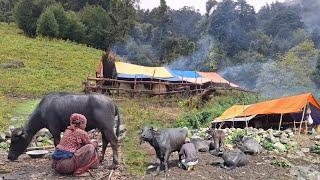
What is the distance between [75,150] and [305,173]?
22.8ft

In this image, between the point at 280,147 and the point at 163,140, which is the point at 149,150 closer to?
the point at 163,140

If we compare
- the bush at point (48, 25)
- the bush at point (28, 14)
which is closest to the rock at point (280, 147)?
the bush at point (48, 25)

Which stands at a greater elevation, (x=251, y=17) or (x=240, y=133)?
(x=251, y=17)

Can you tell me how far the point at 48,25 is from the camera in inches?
2021

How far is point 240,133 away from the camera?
16484mm

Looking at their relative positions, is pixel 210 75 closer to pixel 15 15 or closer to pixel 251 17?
pixel 15 15

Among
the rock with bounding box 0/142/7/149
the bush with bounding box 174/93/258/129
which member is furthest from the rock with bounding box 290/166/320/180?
the bush with bounding box 174/93/258/129

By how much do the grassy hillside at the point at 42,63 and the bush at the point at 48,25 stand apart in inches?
54.5

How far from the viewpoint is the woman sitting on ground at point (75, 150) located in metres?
8.91

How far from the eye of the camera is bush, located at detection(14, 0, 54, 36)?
5416 centimetres

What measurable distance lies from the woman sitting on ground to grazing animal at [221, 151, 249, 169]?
418cm

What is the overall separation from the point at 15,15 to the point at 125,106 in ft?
118

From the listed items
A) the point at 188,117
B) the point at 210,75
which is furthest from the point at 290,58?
the point at 188,117

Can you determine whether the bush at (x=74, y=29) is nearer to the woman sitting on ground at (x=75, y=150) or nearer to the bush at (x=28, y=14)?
the bush at (x=28, y=14)
